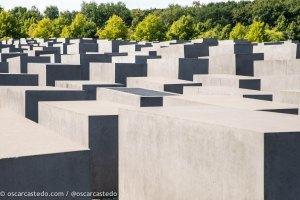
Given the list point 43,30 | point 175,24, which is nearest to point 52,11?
point 43,30

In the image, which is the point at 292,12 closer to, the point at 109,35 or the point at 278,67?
the point at 109,35

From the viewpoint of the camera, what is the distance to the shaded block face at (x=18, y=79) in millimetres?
13742

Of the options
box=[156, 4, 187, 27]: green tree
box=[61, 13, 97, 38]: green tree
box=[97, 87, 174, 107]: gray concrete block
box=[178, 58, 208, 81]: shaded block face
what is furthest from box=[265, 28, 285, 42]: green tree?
box=[97, 87, 174, 107]: gray concrete block

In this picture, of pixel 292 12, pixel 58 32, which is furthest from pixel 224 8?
pixel 58 32

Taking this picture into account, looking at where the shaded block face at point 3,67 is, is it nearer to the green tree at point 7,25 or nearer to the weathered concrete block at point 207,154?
the weathered concrete block at point 207,154

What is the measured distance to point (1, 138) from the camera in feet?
19.1

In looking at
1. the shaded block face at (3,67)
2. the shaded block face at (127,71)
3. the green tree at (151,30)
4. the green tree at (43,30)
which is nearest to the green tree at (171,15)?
the green tree at (43,30)

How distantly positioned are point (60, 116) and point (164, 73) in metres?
7.81

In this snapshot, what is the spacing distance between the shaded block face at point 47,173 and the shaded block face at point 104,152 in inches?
133

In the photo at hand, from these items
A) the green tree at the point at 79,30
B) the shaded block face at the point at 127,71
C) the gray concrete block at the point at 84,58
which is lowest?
the shaded block face at the point at 127,71

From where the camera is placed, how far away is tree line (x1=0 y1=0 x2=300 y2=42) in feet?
150

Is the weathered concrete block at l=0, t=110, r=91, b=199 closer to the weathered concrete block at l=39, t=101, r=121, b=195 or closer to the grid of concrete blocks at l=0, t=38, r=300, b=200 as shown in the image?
the grid of concrete blocks at l=0, t=38, r=300, b=200

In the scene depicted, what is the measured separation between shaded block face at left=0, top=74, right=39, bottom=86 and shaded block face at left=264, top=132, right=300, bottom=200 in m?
9.42

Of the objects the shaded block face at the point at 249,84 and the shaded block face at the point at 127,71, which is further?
the shaded block face at the point at 127,71
